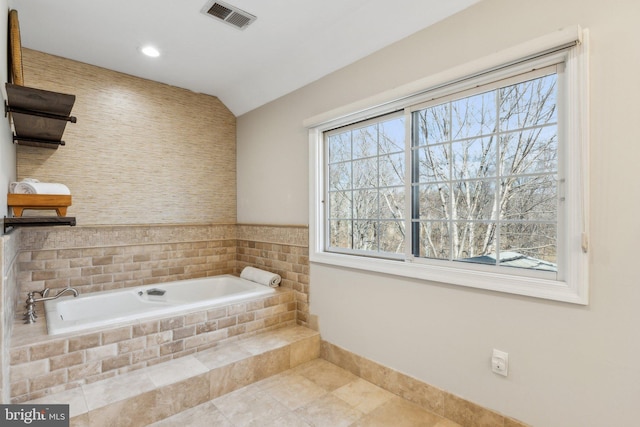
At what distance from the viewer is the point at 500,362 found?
1.77 m

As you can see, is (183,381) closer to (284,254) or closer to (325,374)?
(325,374)

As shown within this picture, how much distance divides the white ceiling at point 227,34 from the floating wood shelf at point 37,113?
707mm

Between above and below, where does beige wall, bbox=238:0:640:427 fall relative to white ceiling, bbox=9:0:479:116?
below

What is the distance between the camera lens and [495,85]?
6.03ft

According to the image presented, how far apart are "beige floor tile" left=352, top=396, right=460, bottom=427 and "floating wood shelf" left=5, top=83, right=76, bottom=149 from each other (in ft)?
8.42

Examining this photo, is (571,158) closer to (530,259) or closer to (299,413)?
(530,259)

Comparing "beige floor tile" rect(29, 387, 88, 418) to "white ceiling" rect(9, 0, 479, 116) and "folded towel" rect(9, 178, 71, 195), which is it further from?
"white ceiling" rect(9, 0, 479, 116)

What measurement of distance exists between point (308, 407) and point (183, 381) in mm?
782

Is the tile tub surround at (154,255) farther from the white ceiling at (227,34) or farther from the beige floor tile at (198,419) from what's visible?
the white ceiling at (227,34)

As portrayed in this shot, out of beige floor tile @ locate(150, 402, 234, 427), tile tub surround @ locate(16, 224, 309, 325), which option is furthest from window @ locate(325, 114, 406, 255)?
Result: beige floor tile @ locate(150, 402, 234, 427)

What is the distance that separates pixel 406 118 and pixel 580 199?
111cm

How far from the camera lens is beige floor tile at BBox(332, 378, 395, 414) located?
2123 mm

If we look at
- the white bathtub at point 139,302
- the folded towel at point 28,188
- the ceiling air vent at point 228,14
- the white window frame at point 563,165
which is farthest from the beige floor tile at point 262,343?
the ceiling air vent at point 228,14

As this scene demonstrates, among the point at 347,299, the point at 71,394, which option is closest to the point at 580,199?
the point at 347,299
